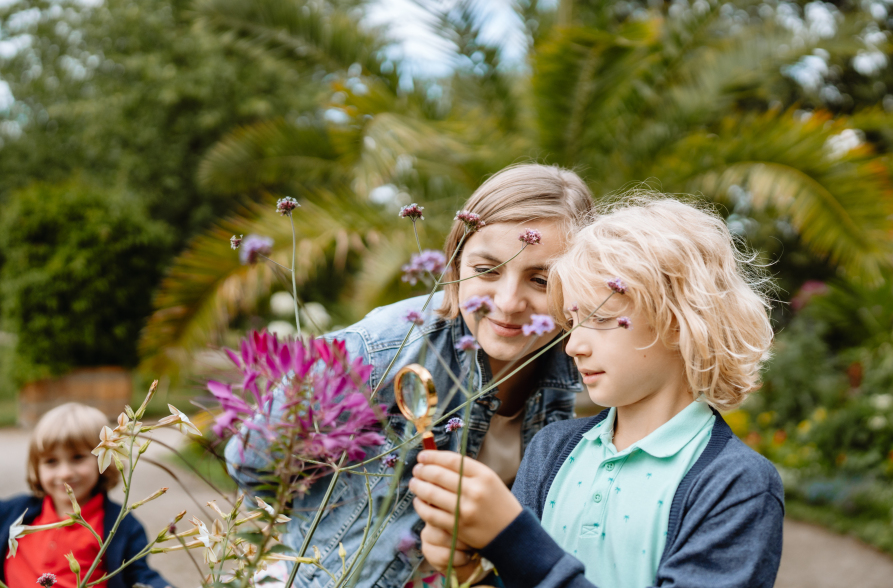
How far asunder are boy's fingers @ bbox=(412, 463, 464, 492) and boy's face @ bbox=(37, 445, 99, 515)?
194 centimetres

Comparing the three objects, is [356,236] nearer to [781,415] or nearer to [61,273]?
[781,415]

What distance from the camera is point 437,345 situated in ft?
5.75

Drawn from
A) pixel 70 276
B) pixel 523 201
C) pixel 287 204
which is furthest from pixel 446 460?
pixel 70 276

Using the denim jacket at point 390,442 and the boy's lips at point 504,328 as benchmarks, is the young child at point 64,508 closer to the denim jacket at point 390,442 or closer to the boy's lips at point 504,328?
the denim jacket at point 390,442

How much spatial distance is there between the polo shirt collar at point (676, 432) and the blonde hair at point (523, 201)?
0.58m

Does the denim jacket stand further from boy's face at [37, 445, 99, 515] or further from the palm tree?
the palm tree

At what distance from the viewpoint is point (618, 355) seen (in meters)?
1.11

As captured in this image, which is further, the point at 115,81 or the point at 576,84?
the point at 115,81

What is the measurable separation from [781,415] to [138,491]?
6.12m

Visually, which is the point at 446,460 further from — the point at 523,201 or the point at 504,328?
the point at 523,201

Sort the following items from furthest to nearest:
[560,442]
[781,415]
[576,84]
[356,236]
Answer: [781,415]
[356,236]
[576,84]
[560,442]

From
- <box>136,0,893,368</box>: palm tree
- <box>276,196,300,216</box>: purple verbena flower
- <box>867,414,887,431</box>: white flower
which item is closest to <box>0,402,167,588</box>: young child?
<box>276,196,300,216</box>: purple verbena flower

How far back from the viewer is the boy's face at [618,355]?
111 cm

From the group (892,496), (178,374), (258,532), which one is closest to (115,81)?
(178,374)
